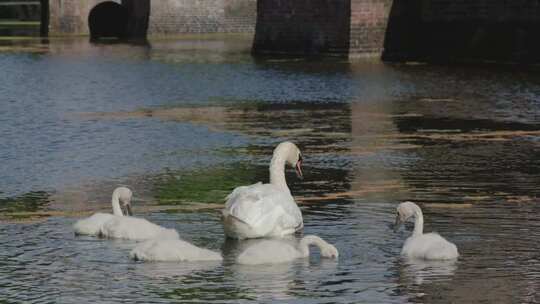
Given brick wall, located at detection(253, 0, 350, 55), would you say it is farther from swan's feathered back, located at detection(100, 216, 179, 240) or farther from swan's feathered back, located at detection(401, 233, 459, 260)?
swan's feathered back, located at detection(401, 233, 459, 260)

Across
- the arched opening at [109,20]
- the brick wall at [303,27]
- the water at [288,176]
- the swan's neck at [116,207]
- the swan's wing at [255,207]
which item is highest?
the swan's wing at [255,207]

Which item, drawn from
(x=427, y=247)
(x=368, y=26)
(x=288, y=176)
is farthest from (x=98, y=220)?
(x=368, y=26)

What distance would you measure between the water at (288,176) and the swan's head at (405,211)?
0.20 metres

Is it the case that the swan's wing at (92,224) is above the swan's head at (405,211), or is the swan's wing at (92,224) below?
below

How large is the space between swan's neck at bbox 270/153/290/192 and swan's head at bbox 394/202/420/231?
3.95 feet

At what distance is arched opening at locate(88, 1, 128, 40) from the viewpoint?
231 feet

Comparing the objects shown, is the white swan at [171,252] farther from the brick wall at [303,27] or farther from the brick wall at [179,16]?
the brick wall at [179,16]

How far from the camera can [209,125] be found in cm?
2298

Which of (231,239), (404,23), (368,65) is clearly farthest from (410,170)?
(404,23)

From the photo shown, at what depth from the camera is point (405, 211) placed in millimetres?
11867

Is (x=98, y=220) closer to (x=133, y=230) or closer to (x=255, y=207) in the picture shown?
(x=133, y=230)

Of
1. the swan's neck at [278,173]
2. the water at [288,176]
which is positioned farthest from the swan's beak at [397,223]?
the swan's neck at [278,173]

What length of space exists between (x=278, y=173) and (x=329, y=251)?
1796 mm

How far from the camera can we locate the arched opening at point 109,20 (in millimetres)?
70500
